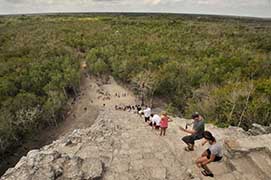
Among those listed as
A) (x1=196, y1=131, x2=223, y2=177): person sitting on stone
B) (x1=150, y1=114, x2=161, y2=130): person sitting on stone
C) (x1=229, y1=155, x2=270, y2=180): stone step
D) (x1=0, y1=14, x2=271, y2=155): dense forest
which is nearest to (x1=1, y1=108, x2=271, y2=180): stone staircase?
(x1=229, y1=155, x2=270, y2=180): stone step

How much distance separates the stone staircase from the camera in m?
10.7

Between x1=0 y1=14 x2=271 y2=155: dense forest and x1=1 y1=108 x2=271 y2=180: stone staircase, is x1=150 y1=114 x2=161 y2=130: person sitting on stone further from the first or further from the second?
x1=0 y1=14 x2=271 y2=155: dense forest

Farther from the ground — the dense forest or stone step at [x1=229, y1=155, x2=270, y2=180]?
stone step at [x1=229, y1=155, x2=270, y2=180]

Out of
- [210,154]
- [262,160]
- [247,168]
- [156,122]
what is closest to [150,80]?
[156,122]

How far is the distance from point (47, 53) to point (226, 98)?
116ft

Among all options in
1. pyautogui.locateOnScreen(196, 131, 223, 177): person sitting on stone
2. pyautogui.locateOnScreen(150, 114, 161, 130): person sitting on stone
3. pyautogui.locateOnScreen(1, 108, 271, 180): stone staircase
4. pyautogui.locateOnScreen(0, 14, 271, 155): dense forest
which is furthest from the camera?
pyautogui.locateOnScreen(0, 14, 271, 155): dense forest

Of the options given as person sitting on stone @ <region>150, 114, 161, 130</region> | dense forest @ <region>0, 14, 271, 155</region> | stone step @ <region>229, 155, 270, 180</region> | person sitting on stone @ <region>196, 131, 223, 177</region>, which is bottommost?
dense forest @ <region>0, 14, 271, 155</region>

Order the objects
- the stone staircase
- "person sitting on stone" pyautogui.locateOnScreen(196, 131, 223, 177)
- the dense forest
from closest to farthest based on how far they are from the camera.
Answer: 1. "person sitting on stone" pyautogui.locateOnScreen(196, 131, 223, 177)
2. the stone staircase
3. the dense forest

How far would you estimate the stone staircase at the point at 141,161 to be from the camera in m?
10.7

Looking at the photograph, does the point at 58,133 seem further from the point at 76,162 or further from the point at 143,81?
the point at 76,162

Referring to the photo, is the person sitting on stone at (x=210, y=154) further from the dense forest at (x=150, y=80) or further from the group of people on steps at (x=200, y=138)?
the dense forest at (x=150, y=80)

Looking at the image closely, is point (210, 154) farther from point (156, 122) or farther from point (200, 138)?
point (156, 122)

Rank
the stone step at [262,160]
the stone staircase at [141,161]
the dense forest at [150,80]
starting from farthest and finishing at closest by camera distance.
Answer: the dense forest at [150,80], the stone staircase at [141,161], the stone step at [262,160]

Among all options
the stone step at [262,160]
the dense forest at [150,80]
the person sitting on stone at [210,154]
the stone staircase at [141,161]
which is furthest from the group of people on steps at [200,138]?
the dense forest at [150,80]
